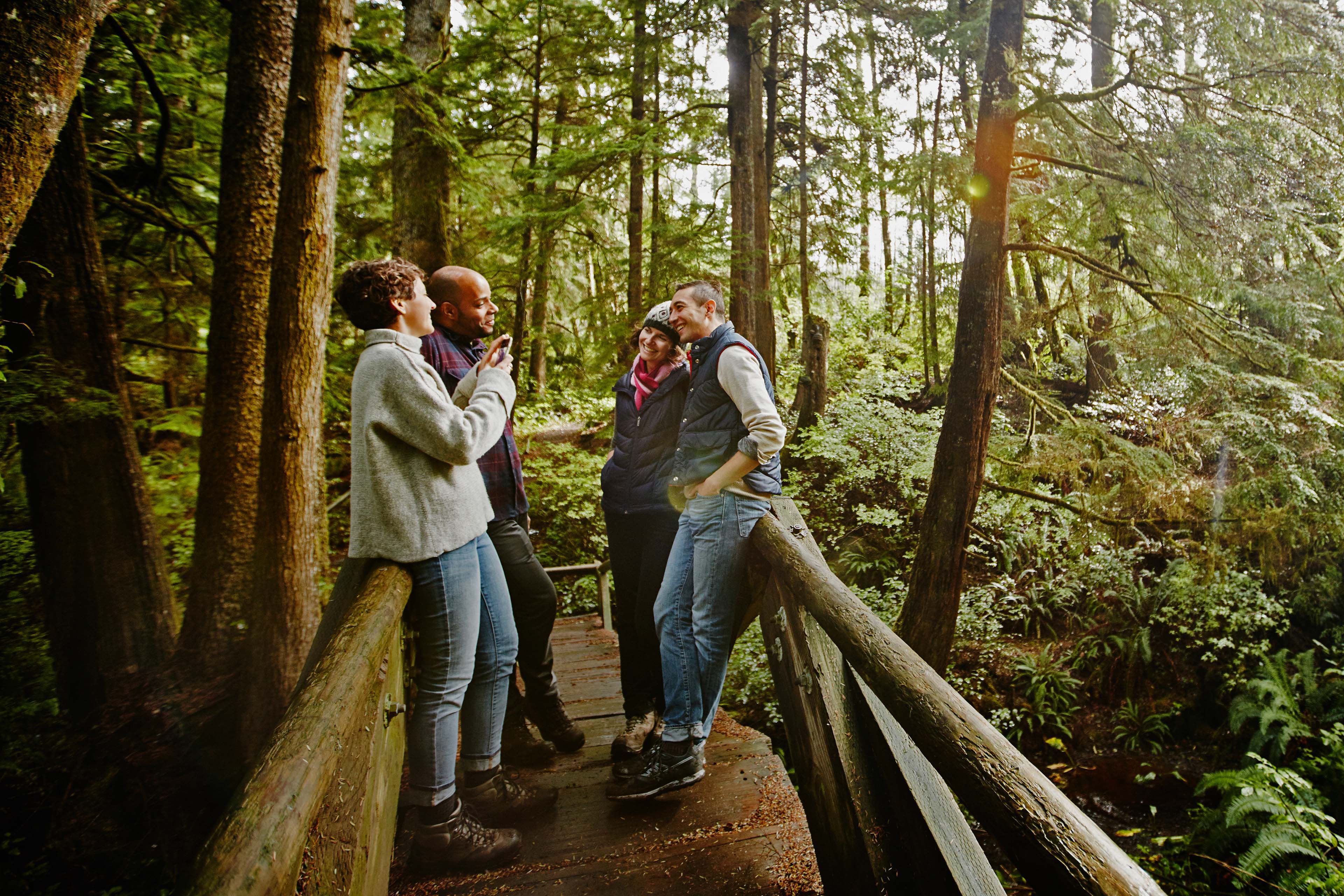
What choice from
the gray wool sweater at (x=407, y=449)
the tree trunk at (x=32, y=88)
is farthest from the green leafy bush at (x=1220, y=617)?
the tree trunk at (x=32, y=88)

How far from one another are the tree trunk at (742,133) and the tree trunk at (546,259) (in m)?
2.36

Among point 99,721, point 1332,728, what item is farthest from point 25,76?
point 1332,728

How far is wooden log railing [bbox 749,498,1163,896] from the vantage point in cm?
108

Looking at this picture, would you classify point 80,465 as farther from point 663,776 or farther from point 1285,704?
point 1285,704

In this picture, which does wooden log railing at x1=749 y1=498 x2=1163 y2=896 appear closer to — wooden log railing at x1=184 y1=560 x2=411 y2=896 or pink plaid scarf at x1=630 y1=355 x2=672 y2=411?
pink plaid scarf at x1=630 y1=355 x2=672 y2=411

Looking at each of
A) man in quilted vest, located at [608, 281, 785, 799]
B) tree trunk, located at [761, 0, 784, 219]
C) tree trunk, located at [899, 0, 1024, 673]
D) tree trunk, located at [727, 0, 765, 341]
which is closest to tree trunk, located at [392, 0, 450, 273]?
tree trunk, located at [727, 0, 765, 341]

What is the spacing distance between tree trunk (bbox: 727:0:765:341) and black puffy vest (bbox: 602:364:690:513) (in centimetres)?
577

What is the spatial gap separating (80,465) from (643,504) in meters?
3.50

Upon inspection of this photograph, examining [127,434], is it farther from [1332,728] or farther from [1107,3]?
[1332,728]

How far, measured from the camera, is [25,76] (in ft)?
5.39

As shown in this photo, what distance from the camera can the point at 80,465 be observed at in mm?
3854

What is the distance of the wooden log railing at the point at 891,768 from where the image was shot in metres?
1.08

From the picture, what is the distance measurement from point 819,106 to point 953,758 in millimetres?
14406

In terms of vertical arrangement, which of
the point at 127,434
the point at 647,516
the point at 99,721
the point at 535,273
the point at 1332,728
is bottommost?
the point at 1332,728
